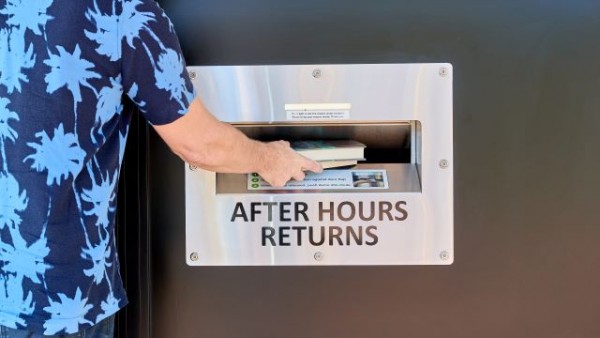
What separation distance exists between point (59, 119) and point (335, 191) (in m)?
0.59

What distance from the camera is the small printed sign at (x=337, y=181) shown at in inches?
51.8

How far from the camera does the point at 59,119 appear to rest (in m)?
0.96

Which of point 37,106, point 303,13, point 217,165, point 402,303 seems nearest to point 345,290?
point 402,303

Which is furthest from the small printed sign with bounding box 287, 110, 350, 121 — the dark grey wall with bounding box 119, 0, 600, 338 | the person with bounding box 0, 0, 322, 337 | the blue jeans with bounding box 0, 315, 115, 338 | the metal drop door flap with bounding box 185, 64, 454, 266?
the blue jeans with bounding box 0, 315, 115, 338

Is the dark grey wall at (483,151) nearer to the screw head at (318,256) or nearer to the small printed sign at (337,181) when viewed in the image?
the screw head at (318,256)

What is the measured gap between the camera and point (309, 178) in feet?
4.40

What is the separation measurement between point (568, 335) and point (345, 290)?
1.62ft

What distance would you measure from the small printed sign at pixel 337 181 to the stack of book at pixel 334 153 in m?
0.02

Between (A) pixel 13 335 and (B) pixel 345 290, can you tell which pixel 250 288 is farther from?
(A) pixel 13 335

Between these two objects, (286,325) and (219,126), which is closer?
(219,126)

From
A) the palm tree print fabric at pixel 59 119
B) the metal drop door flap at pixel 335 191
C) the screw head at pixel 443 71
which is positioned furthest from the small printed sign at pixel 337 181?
the palm tree print fabric at pixel 59 119

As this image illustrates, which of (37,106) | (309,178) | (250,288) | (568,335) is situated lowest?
(568,335)

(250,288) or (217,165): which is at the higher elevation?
(217,165)

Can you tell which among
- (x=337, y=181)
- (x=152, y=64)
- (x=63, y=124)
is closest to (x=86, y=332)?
(x=63, y=124)
